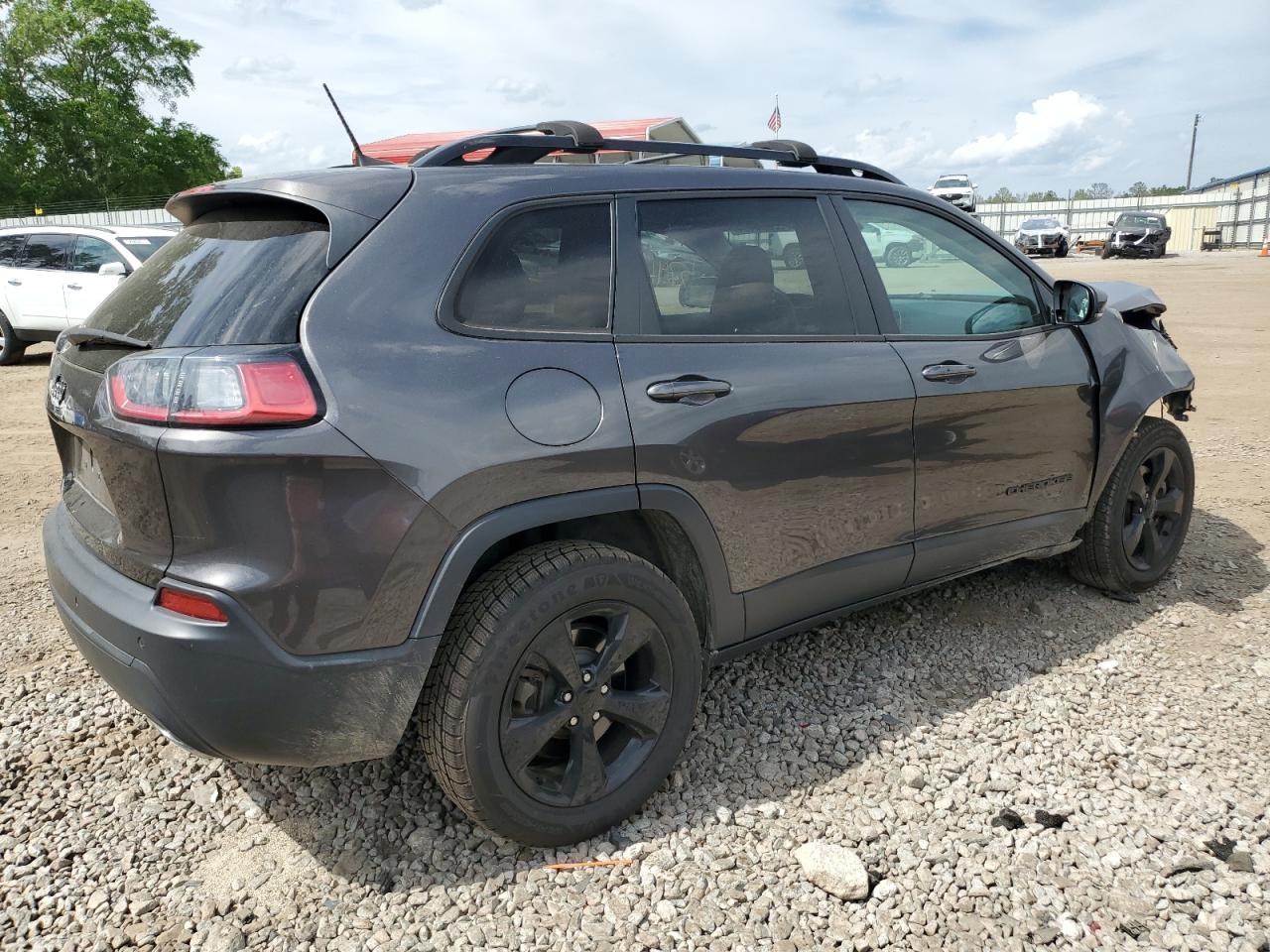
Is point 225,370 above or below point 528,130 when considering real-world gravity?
below

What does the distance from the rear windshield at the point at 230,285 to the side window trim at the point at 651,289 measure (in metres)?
0.80

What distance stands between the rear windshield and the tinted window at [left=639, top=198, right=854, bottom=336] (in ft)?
2.96

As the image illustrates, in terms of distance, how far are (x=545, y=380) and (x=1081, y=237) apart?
4309 centimetres

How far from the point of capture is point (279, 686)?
6.96 feet

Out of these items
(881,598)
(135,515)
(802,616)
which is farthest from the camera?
A: (881,598)

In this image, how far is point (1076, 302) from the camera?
12.2 ft

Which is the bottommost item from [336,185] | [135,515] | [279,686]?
[279,686]

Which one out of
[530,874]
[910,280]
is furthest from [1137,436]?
[530,874]

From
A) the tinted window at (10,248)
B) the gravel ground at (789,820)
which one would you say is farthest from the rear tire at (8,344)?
the gravel ground at (789,820)

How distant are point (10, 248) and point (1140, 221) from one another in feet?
104

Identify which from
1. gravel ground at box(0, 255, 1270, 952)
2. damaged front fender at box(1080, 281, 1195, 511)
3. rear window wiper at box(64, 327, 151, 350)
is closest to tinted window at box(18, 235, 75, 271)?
gravel ground at box(0, 255, 1270, 952)

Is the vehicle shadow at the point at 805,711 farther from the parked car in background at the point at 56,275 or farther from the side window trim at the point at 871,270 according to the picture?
the parked car in background at the point at 56,275

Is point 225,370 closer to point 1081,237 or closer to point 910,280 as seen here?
point 910,280

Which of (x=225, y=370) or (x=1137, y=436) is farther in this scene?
(x=1137, y=436)
